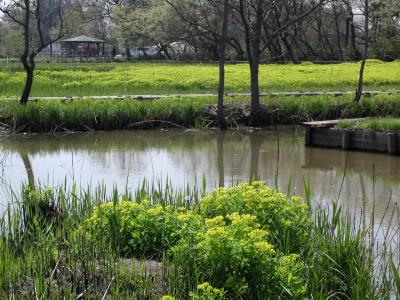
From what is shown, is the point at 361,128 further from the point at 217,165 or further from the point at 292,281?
the point at 292,281

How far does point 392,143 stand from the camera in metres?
17.5

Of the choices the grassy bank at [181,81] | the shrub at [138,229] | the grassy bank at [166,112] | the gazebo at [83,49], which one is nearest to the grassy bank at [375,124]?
the grassy bank at [166,112]

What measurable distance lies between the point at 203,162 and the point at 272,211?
9816 millimetres

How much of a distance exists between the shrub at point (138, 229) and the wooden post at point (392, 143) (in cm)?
1141

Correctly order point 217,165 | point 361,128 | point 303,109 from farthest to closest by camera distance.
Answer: point 303,109 < point 361,128 < point 217,165

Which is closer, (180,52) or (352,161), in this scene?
(352,161)

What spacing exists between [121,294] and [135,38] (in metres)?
59.0

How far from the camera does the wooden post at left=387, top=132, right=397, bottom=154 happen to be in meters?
17.5

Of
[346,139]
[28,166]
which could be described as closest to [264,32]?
[346,139]

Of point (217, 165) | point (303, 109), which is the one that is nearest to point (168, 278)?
point (217, 165)

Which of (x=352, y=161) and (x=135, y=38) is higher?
(x=135, y=38)

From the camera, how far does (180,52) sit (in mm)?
61844

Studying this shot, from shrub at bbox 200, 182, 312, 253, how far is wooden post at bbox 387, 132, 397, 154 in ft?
34.5

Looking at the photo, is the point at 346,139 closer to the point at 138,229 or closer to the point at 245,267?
the point at 138,229
